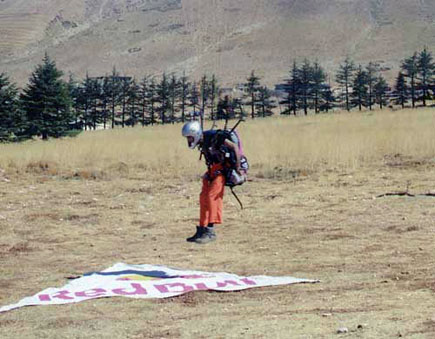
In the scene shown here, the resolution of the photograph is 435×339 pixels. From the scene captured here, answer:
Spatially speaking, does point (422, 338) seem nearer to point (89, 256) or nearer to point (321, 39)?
point (89, 256)

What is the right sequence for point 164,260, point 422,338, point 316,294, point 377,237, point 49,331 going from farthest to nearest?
1. point 377,237
2. point 164,260
3. point 316,294
4. point 49,331
5. point 422,338

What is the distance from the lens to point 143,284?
7.02 m

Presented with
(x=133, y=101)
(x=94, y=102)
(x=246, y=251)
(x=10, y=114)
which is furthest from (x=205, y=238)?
(x=133, y=101)

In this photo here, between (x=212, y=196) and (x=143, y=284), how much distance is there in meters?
1.76

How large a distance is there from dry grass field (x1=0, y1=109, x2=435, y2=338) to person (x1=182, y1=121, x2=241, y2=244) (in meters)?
0.45

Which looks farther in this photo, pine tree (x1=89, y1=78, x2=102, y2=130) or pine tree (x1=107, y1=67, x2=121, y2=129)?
pine tree (x1=107, y1=67, x2=121, y2=129)

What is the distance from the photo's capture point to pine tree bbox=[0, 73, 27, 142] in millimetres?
35500

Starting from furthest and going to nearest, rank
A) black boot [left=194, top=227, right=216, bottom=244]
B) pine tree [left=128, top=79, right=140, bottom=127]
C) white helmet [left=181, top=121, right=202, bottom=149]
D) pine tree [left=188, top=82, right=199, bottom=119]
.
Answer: pine tree [left=128, top=79, right=140, bottom=127] < pine tree [left=188, top=82, right=199, bottom=119] < black boot [left=194, top=227, right=216, bottom=244] < white helmet [left=181, top=121, right=202, bottom=149]

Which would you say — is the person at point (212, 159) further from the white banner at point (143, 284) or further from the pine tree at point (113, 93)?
the pine tree at point (113, 93)

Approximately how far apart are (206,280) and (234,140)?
1.98 metres

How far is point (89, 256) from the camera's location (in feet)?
29.4

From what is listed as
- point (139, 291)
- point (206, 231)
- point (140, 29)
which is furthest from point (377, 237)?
point (140, 29)

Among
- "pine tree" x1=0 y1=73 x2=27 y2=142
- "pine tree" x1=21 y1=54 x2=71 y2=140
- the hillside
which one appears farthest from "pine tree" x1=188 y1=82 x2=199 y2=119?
the hillside

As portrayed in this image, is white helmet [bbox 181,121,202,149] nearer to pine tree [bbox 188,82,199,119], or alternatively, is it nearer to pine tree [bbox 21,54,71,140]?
pine tree [bbox 188,82,199,119]
